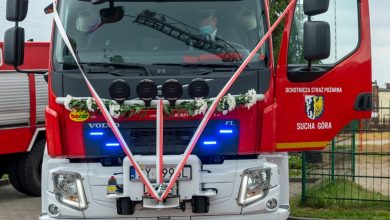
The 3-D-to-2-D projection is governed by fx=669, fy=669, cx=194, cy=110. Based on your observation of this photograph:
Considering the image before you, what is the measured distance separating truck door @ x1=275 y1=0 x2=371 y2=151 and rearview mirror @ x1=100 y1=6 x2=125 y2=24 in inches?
63.8

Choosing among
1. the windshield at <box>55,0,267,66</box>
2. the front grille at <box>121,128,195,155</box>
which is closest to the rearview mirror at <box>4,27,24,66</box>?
the windshield at <box>55,0,267,66</box>

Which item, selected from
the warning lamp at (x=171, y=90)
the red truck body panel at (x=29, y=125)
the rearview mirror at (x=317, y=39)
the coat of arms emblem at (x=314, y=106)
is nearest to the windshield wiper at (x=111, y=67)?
the warning lamp at (x=171, y=90)

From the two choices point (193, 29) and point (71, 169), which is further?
point (193, 29)

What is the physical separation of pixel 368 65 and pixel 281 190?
171 cm

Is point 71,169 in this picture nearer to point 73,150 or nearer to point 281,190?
point 73,150

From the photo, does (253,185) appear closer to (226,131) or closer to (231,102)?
(226,131)

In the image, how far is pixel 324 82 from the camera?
6660 mm

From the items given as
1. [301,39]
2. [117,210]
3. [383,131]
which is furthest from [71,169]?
[383,131]

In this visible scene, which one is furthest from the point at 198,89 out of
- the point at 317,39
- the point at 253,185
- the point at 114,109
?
the point at 317,39

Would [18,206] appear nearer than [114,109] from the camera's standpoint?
No

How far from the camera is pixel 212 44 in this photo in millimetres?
6254

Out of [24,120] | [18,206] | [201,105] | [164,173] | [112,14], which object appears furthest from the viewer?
[24,120]

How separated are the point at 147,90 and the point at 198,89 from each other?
0.44m

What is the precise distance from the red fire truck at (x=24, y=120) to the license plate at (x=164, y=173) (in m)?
5.57
